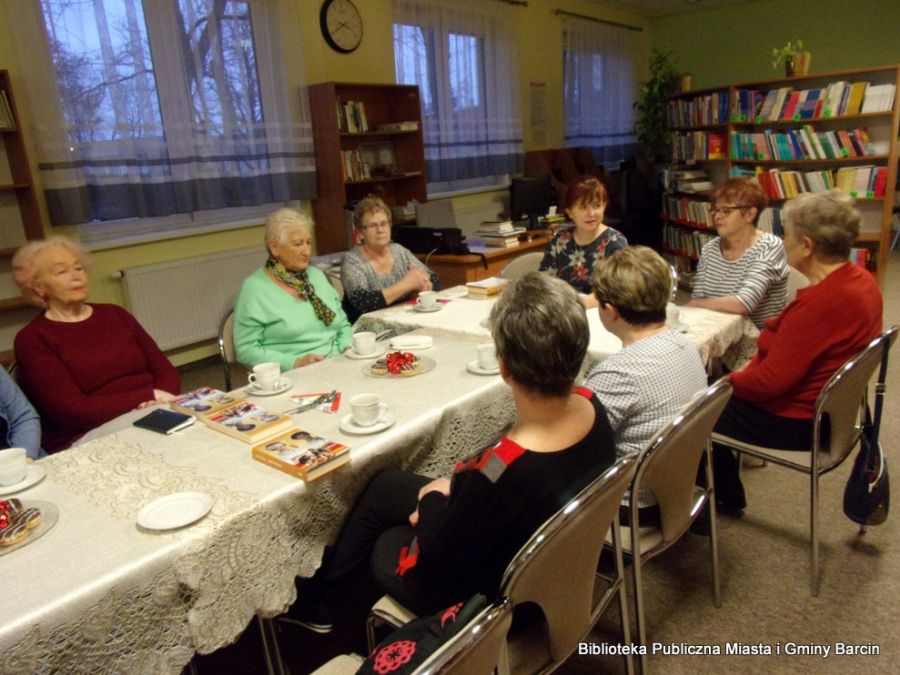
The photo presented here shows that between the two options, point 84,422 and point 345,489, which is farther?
point 84,422

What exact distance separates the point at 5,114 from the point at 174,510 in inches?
121

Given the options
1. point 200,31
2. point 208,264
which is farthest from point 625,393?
point 200,31

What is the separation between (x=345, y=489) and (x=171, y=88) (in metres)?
3.47

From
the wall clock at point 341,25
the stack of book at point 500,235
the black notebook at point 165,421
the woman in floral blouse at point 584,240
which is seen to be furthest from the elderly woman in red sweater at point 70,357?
the wall clock at point 341,25

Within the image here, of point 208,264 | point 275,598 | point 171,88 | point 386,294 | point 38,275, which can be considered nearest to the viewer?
point 275,598

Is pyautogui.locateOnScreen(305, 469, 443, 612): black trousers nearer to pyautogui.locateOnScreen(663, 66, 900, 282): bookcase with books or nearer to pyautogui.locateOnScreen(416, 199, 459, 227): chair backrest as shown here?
pyautogui.locateOnScreen(416, 199, 459, 227): chair backrest

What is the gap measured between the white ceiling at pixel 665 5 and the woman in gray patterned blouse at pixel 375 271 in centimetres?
600

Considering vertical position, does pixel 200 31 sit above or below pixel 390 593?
above

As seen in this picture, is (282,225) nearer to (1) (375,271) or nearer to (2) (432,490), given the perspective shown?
(1) (375,271)

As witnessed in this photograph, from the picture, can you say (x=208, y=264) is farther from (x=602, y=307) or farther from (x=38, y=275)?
(x=602, y=307)

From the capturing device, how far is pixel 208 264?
14.3 ft

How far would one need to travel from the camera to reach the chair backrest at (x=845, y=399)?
5.46 ft

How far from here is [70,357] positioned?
2072mm

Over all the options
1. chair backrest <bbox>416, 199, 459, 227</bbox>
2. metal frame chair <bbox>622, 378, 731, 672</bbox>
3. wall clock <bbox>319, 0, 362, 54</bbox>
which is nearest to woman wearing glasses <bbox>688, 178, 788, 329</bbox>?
metal frame chair <bbox>622, 378, 731, 672</bbox>
